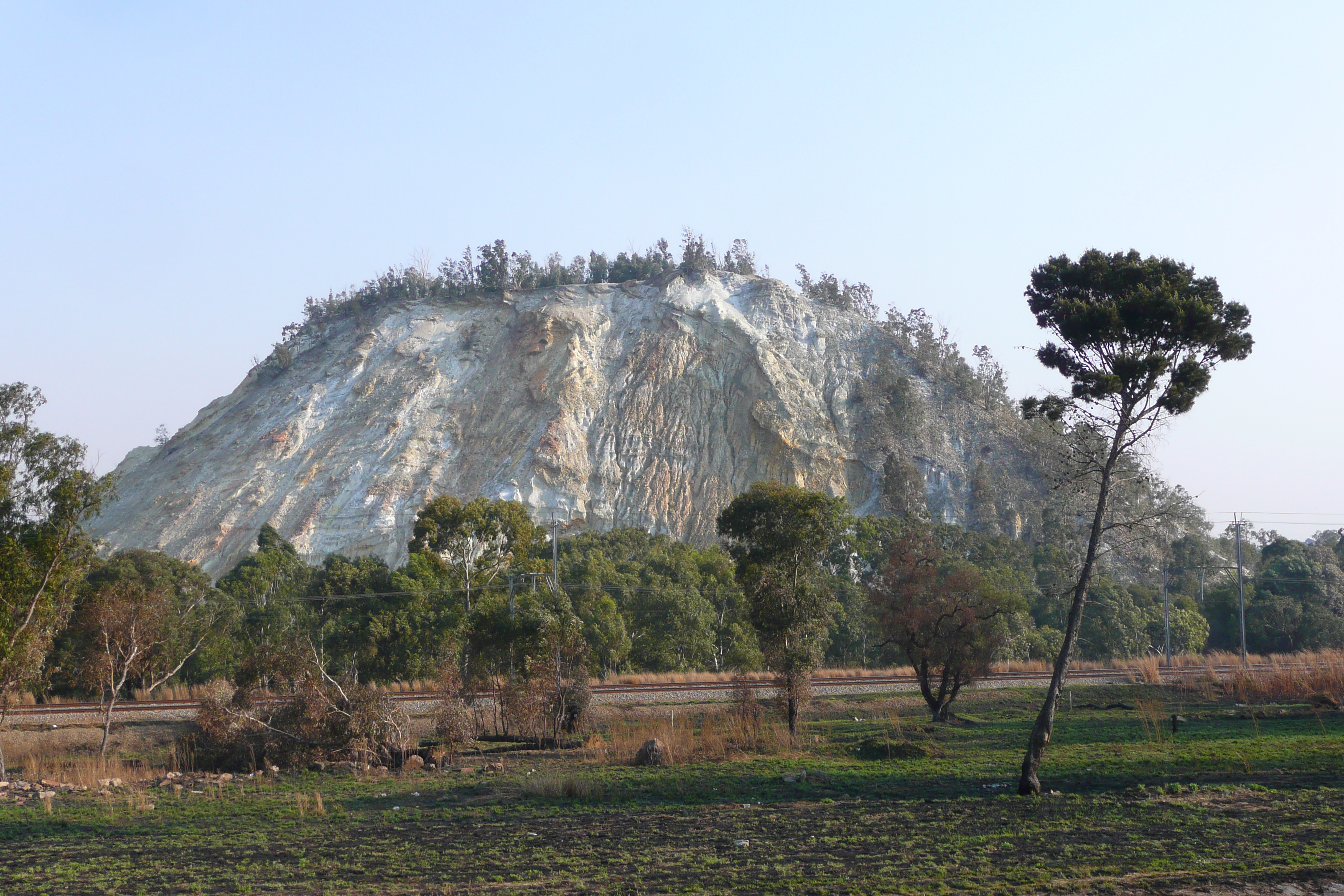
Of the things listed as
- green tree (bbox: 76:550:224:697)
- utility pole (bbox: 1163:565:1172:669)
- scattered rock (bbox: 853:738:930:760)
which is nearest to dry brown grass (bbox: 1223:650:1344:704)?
utility pole (bbox: 1163:565:1172:669)

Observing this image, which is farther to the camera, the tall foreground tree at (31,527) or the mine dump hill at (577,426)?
the mine dump hill at (577,426)

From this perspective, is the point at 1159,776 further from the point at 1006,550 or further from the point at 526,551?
the point at 1006,550

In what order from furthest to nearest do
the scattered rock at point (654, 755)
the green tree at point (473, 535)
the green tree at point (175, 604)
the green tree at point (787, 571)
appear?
1. the green tree at point (473, 535)
2. the green tree at point (175, 604)
3. the green tree at point (787, 571)
4. the scattered rock at point (654, 755)

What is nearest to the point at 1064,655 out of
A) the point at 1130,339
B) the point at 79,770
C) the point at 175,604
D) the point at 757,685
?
the point at 1130,339

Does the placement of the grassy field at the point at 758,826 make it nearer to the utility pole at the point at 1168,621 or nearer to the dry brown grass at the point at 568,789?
the dry brown grass at the point at 568,789

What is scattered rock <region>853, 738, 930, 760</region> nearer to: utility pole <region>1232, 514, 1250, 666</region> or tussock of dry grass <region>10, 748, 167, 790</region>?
tussock of dry grass <region>10, 748, 167, 790</region>

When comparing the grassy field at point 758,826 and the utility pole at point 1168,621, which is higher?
the utility pole at point 1168,621

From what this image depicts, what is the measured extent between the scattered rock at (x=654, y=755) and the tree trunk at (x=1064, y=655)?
6801 millimetres

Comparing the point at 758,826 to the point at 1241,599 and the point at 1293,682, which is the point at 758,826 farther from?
the point at 1241,599

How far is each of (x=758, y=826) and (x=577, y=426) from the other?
63883mm

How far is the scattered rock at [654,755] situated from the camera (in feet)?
65.2

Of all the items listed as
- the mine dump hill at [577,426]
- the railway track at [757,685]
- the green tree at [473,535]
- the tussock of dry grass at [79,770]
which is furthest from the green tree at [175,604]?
the mine dump hill at [577,426]

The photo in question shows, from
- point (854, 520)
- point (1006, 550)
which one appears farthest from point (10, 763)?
point (1006, 550)

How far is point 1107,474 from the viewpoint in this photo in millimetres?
15781
